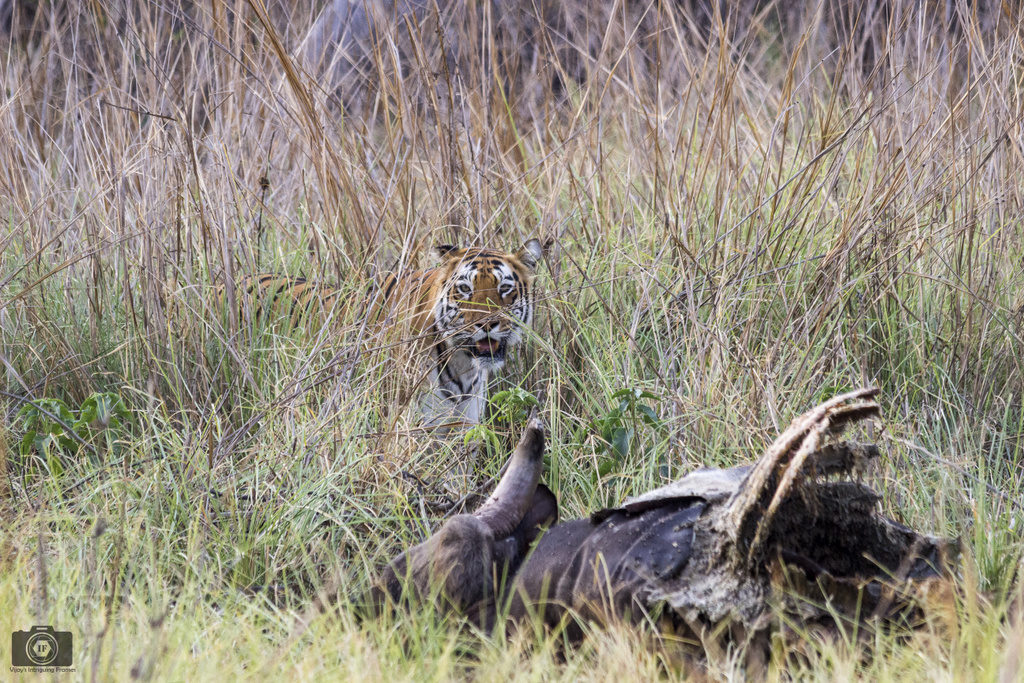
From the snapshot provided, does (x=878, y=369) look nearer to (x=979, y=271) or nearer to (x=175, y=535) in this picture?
(x=979, y=271)

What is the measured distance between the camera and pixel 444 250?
11.6ft

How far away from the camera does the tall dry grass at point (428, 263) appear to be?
2541 millimetres

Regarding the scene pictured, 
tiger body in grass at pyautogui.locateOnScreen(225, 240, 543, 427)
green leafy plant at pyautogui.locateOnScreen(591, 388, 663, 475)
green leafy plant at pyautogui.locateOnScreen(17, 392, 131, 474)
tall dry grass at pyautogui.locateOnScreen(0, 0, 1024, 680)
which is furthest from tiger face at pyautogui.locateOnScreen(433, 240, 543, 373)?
green leafy plant at pyautogui.locateOnScreen(17, 392, 131, 474)

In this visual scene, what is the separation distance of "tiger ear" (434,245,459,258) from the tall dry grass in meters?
0.07

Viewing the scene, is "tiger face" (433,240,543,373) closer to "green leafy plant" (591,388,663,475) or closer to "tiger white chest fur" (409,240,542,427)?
"tiger white chest fur" (409,240,542,427)

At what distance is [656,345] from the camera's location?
3.23m

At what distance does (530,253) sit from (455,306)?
52 centimetres

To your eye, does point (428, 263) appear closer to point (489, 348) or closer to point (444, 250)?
point (444, 250)

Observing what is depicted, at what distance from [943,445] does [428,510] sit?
173 centimetres

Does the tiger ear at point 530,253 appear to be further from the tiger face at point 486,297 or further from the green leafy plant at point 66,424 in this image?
the green leafy plant at point 66,424

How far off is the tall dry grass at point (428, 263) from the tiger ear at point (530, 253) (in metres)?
0.08

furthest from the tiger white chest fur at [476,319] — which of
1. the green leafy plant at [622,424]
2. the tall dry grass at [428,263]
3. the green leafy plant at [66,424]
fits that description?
the green leafy plant at [66,424]

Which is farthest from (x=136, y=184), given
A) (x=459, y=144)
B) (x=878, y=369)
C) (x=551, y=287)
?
(x=878, y=369)

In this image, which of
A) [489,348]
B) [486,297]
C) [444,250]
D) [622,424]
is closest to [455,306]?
[486,297]
